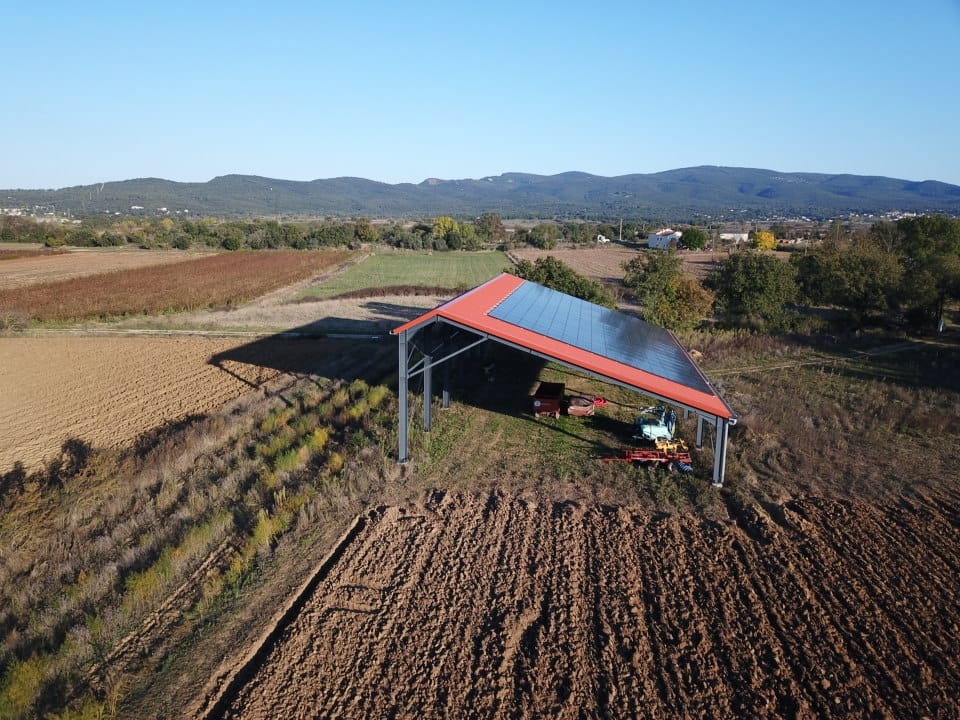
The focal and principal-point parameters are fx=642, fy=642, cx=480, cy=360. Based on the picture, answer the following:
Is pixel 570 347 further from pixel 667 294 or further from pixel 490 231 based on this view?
pixel 490 231

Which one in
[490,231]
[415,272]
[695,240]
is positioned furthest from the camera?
[490,231]

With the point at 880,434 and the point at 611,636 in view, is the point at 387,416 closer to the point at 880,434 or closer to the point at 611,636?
the point at 611,636

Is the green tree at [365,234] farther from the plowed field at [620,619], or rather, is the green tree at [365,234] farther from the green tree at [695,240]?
the plowed field at [620,619]

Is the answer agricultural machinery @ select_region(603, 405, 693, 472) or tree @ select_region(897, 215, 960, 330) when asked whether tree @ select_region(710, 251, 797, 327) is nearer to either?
tree @ select_region(897, 215, 960, 330)

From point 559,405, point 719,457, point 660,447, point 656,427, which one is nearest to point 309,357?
point 559,405

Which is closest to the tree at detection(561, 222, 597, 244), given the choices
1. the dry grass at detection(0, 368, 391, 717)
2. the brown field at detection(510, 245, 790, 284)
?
the brown field at detection(510, 245, 790, 284)

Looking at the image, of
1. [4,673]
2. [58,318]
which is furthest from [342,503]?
[58,318]

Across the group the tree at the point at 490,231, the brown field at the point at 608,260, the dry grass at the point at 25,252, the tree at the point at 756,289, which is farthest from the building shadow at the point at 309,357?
the tree at the point at 490,231
